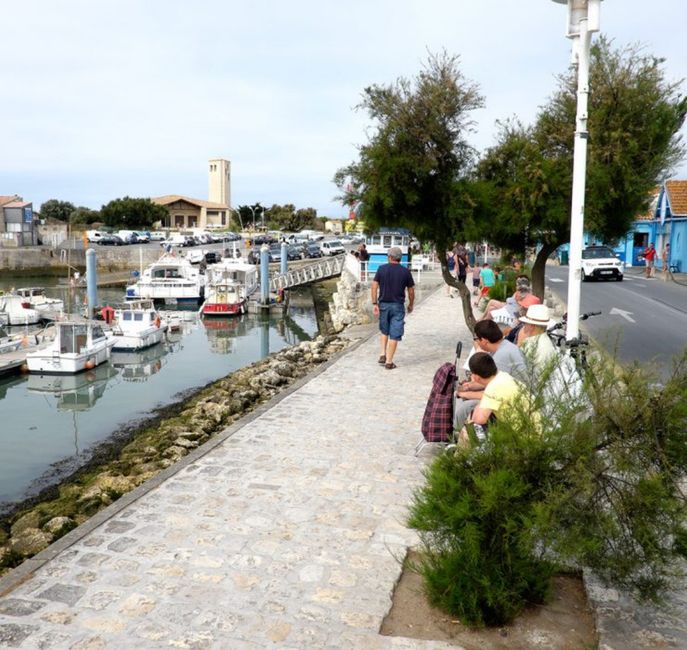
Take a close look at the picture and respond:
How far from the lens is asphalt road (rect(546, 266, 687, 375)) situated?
1288 cm

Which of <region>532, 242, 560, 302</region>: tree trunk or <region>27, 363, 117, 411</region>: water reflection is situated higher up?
<region>532, 242, 560, 302</region>: tree trunk

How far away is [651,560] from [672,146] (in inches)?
367

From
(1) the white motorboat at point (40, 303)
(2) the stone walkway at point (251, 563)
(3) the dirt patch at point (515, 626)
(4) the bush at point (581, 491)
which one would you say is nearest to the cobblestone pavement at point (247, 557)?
(2) the stone walkway at point (251, 563)

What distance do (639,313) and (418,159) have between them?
1079 centimetres

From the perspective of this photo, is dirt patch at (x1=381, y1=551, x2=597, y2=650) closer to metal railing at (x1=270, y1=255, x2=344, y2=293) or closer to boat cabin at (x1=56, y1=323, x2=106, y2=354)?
boat cabin at (x1=56, y1=323, x2=106, y2=354)

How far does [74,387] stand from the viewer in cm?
2008

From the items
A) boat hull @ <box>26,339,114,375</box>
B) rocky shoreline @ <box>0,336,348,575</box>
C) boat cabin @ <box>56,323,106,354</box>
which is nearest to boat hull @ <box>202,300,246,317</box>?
boat cabin @ <box>56,323,106,354</box>

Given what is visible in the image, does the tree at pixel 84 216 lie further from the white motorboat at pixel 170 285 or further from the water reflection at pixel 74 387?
the water reflection at pixel 74 387

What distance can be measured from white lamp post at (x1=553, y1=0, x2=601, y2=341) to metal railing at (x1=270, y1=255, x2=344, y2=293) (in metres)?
34.3

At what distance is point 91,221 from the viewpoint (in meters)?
93.9

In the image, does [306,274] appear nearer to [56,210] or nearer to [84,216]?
[84,216]

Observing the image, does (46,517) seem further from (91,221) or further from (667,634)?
(91,221)

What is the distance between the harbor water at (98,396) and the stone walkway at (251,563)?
19.3ft

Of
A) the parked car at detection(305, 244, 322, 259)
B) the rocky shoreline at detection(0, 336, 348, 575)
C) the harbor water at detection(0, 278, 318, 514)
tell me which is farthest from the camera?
the parked car at detection(305, 244, 322, 259)
